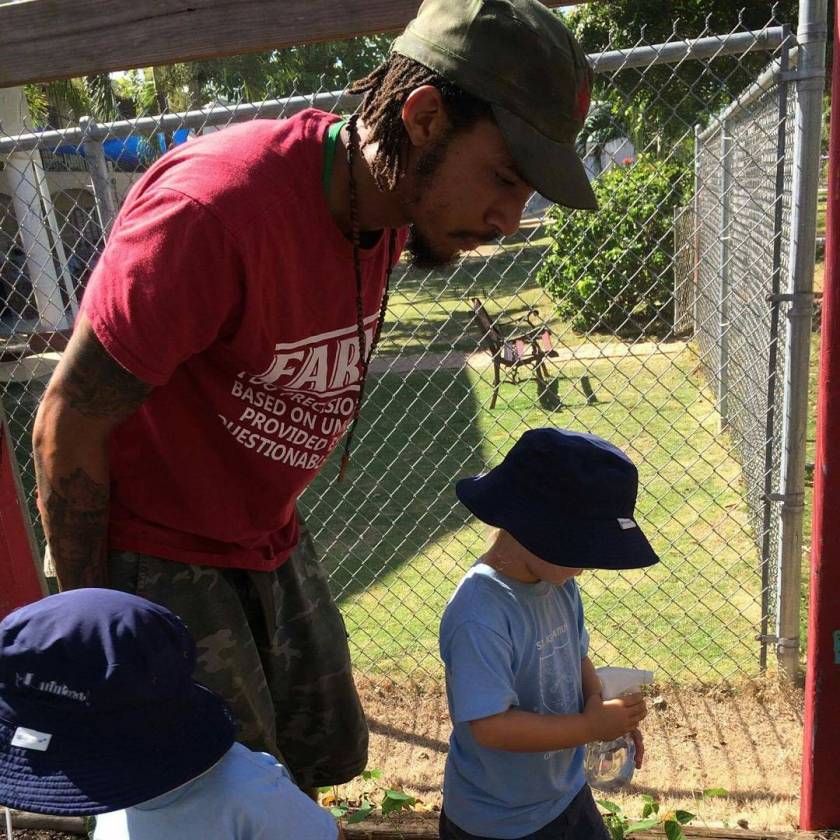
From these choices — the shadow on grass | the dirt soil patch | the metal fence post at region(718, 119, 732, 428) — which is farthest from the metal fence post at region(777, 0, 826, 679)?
the metal fence post at region(718, 119, 732, 428)

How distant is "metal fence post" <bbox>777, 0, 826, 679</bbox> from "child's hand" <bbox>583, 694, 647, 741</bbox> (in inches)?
61.6

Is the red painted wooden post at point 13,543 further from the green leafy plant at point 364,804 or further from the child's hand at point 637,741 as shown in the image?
the child's hand at point 637,741

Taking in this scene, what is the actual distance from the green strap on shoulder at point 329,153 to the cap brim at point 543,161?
0.31m

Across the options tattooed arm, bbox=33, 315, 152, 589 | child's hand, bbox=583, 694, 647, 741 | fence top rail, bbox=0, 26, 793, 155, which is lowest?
child's hand, bbox=583, 694, 647, 741

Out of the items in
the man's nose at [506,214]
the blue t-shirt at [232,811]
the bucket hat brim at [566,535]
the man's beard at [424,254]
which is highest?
the man's nose at [506,214]

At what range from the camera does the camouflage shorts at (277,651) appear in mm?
1818

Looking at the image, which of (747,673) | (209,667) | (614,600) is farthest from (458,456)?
(209,667)

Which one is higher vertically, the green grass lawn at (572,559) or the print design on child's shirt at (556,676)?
the print design on child's shirt at (556,676)

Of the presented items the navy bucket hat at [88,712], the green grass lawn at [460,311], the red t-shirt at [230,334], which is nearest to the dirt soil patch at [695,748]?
the red t-shirt at [230,334]

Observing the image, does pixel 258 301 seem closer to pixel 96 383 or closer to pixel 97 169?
pixel 96 383

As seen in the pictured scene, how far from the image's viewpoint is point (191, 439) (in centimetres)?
176

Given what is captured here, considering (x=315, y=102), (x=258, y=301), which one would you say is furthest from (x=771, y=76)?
(x=258, y=301)

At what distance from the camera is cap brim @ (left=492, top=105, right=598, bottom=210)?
1.51 meters

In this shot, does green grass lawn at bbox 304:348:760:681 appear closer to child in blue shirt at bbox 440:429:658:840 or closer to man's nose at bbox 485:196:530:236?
child in blue shirt at bbox 440:429:658:840
